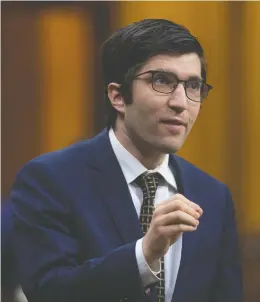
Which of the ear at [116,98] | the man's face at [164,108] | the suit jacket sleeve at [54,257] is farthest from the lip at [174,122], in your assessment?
the suit jacket sleeve at [54,257]

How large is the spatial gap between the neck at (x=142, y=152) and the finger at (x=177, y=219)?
0.27m

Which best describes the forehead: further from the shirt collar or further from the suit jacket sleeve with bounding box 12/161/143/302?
the suit jacket sleeve with bounding box 12/161/143/302

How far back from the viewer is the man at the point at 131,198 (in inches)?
39.7

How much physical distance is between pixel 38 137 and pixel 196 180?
657 mm

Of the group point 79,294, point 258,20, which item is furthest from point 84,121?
point 79,294

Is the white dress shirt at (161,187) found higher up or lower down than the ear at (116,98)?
lower down

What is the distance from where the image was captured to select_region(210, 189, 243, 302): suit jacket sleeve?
46.3 inches

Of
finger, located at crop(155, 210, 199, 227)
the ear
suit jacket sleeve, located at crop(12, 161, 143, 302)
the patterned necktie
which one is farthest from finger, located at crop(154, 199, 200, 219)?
the ear

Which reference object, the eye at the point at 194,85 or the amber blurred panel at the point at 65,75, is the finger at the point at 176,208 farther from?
the amber blurred panel at the point at 65,75

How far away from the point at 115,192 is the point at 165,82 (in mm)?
228

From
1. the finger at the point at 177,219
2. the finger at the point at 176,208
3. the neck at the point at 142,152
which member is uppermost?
the neck at the point at 142,152

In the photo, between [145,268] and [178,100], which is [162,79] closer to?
[178,100]

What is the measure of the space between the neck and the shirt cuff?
0.23 meters

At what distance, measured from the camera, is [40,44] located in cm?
176
